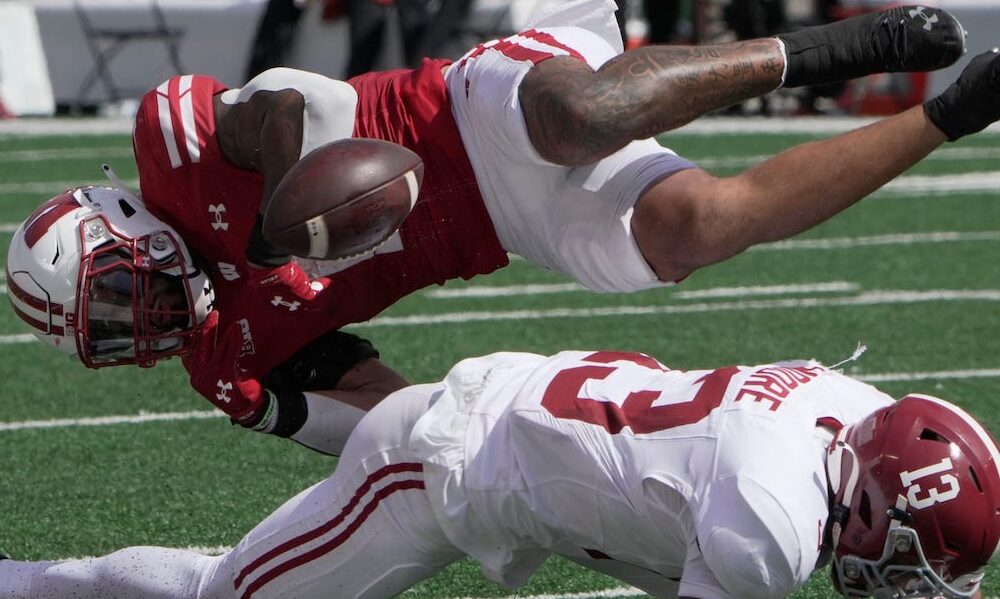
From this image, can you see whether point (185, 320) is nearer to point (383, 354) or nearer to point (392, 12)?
point (383, 354)

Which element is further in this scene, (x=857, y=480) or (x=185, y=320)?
(x=185, y=320)

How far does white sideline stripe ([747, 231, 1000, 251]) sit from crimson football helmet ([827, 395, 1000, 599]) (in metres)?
4.85

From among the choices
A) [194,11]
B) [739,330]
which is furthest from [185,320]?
[194,11]

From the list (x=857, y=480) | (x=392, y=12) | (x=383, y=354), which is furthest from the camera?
(x=392, y=12)

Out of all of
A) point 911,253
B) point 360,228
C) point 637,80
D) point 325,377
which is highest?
point 637,80

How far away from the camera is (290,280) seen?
3.41 metres

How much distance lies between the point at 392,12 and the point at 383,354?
5477 millimetres

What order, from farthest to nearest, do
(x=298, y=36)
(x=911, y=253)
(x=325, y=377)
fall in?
(x=298, y=36), (x=911, y=253), (x=325, y=377)

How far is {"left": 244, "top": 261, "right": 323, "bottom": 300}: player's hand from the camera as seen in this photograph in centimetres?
341

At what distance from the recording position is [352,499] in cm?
259

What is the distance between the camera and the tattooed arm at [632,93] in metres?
3.02

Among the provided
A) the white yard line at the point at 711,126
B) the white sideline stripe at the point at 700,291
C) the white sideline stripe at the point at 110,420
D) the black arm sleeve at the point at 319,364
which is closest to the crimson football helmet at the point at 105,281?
the black arm sleeve at the point at 319,364

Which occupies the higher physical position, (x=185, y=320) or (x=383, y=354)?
(x=185, y=320)

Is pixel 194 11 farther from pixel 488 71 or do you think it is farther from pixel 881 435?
pixel 881 435
